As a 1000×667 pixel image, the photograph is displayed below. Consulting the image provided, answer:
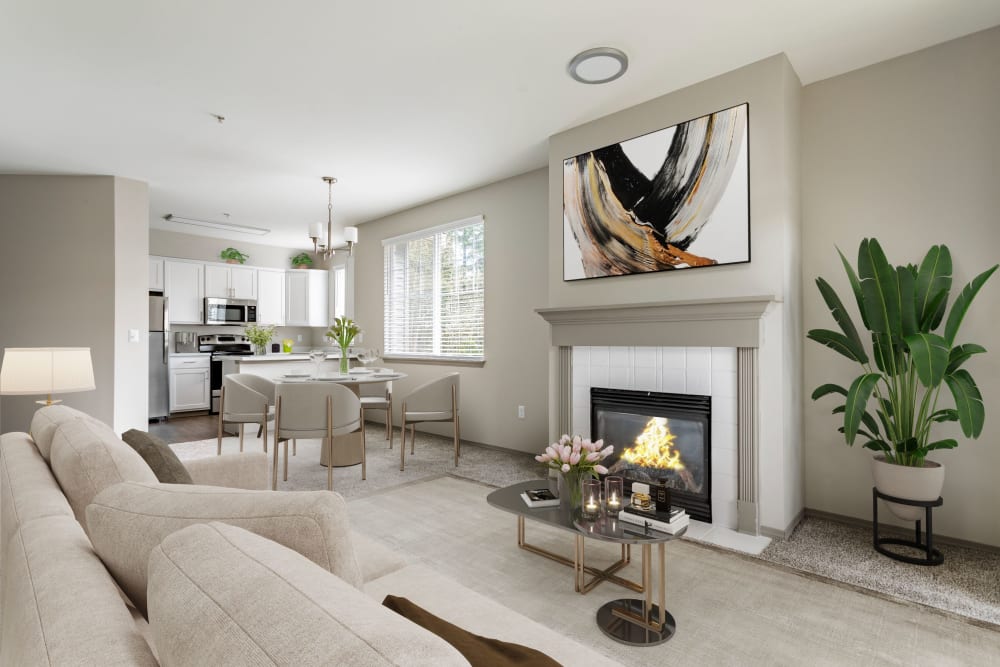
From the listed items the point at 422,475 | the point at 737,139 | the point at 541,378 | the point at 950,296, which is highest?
the point at 737,139

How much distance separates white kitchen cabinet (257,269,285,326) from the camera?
8047 mm

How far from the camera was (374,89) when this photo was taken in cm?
324

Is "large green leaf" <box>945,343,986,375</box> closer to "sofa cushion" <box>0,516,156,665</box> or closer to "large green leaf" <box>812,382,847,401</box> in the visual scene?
"large green leaf" <box>812,382,847,401</box>

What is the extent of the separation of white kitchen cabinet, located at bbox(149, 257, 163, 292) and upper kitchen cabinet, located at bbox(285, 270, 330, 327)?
1.76 metres

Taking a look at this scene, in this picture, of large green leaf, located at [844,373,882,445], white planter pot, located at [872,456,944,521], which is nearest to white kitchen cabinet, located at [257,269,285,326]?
large green leaf, located at [844,373,882,445]

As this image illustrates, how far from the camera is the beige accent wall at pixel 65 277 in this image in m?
4.63

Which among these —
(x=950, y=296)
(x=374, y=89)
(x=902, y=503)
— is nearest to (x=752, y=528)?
(x=902, y=503)

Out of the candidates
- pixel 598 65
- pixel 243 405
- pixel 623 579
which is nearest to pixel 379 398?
pixel 243 405

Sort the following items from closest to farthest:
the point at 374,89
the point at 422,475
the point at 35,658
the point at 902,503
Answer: the point at 35,658 → the point at 902,503 → the point at 374,89 → the point at 422,475

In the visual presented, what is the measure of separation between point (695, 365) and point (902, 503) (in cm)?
120

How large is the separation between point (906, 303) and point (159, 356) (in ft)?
26.2

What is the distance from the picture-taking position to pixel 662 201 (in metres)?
3.28

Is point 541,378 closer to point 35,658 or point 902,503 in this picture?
point 902,503

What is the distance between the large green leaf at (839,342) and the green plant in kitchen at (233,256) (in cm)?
762
